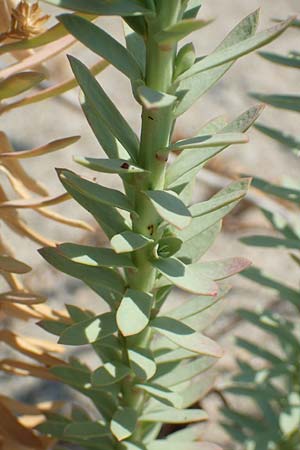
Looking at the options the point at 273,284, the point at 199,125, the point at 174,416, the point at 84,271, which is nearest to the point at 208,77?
the point at 84,271

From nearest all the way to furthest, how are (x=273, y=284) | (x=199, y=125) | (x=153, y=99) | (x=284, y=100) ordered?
(x=153, y=99)
(x=284, y=100)
(x=273, y=284)
(x=199, y=125)

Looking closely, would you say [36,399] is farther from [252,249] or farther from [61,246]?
[61,246]

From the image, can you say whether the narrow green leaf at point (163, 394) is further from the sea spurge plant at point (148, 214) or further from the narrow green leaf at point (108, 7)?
the narrow green leaf at point (108, 7)

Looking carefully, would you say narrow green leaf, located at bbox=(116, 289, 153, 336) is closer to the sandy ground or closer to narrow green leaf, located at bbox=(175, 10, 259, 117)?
narrow green leaf, located at bbox=(175, 10, 259, 117)

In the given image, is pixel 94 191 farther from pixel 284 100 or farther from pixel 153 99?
pixel 284 100

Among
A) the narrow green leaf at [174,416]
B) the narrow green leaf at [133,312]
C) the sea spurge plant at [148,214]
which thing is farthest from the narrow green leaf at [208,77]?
the narrow green leaf at [174,416]

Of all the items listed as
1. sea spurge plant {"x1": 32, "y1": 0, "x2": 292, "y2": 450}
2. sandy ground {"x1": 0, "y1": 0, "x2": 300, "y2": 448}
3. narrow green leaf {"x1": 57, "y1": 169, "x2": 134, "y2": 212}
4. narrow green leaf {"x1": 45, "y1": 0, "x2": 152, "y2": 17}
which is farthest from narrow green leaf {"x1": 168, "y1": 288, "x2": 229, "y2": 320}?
sandy ground {"x1": 0, "y1": 0, "x2": 300, "y2": 448}

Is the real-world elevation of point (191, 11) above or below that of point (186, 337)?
above

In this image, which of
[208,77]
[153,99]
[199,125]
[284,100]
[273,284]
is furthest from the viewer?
[199,125]
